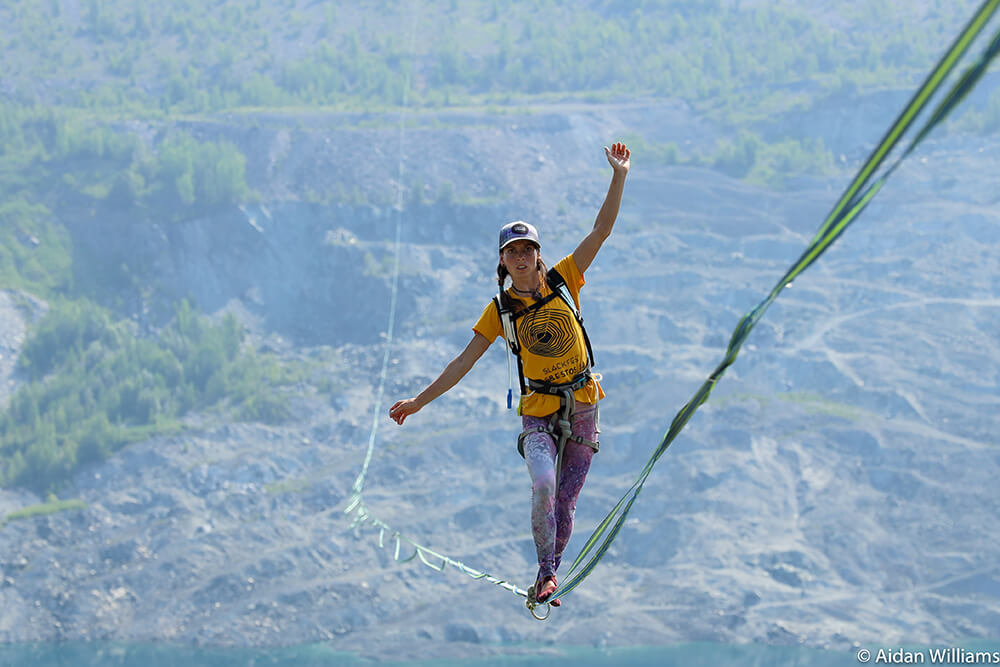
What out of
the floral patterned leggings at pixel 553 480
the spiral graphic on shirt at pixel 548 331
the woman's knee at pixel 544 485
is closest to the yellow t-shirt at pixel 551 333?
the spiral graphic on shirt at pixel 548 331

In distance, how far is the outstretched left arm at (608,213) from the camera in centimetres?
662

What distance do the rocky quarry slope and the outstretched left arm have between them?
59933 millimetres

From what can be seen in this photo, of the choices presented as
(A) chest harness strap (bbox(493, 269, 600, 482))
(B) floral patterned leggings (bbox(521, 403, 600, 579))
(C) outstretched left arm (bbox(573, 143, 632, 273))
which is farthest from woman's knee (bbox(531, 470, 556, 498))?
(C) outstretched left arm (bbox(573, 143, 632, 273))

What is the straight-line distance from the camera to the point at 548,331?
267 inches

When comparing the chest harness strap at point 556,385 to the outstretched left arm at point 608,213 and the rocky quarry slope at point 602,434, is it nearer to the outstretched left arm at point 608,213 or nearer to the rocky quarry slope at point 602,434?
the outstretched left arm at point 608,213

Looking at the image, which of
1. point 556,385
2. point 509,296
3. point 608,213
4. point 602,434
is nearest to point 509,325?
point 509,296

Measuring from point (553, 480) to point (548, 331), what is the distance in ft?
2.65

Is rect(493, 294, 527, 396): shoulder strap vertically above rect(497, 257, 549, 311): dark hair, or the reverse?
rect(497, 257, 549, 311): dark hair

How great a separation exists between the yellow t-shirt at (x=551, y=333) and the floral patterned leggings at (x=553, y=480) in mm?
270

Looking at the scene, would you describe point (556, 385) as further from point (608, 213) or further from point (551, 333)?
point (608, 213)

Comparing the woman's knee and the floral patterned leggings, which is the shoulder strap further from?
the woman's knee

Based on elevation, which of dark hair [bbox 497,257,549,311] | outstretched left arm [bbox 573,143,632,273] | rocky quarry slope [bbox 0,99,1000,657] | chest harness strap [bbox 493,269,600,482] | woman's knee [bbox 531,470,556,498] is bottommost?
woman's knee [bbox 531,470,556,498]

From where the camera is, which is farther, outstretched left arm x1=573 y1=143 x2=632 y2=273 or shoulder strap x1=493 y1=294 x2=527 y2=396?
shoulder strap x1=493 y1=294 x2=527 y2=396

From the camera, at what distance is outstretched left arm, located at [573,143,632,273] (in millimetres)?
6617
